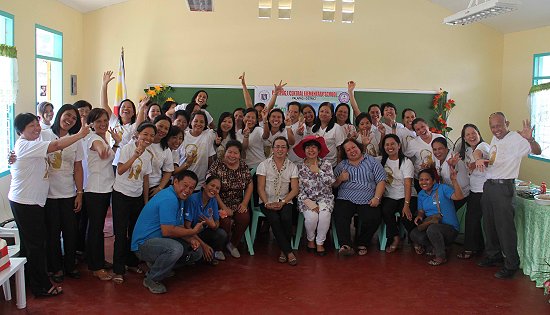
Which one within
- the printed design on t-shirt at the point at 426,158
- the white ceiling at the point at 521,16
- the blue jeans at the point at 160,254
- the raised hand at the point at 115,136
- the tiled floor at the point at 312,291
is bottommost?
the tiled floor at the point at 312,291

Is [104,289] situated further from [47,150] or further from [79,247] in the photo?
[47,150]

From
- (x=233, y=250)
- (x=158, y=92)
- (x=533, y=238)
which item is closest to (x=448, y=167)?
(x=533, y=238)

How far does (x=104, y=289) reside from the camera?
3.52 m

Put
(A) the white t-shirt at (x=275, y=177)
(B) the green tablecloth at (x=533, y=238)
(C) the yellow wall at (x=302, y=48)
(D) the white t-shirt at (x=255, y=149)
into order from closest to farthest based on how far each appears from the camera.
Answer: (B) the green tablecloth at (x=533, y=238)
(A) the white t-shirt at (x=275, y=177)
(D) the white t-shirt at (x=255, y=149)
(C) the yellow wall at (x=302, y=48)

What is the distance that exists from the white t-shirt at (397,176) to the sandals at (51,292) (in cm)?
306

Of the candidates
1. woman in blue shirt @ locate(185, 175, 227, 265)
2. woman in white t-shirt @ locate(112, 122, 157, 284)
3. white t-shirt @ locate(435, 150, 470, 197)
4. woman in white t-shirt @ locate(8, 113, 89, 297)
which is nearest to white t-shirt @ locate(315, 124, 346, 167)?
white t-shirt @ locate(435, 150, 470, 197)

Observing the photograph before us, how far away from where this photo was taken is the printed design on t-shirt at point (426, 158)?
4.68 meters

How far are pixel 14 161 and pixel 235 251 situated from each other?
6.78ft

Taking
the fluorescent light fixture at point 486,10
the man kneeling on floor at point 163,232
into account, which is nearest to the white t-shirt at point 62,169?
the man kneeling on floor at point 163,232

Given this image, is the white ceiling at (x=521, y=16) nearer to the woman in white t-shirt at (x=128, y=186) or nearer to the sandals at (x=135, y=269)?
the woman in white t-shirt at (x=128, y=186)

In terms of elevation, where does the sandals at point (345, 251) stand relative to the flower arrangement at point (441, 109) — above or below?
below

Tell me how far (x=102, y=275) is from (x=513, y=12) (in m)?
6.36

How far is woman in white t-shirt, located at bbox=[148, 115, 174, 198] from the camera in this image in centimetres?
389

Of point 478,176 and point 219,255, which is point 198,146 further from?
point 478,176
